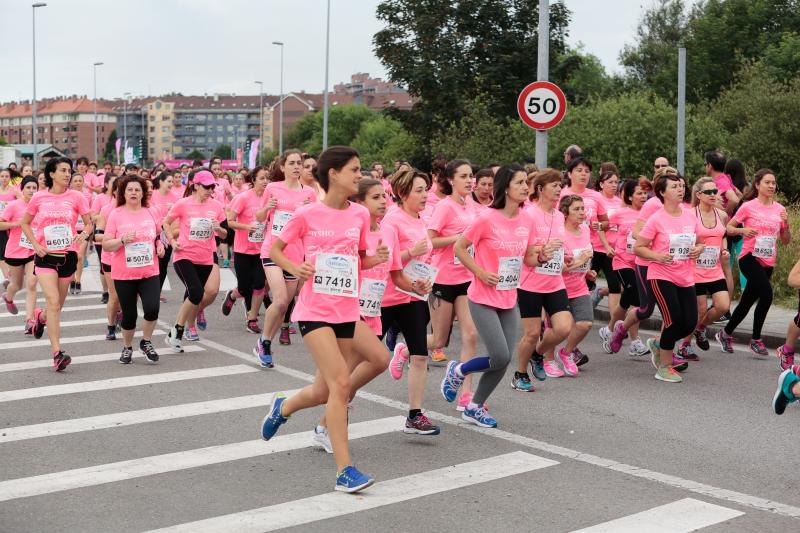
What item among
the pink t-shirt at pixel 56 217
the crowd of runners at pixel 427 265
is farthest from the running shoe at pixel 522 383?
the pink t-shirt at pixel 56 217

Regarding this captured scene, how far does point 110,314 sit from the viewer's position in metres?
12.0

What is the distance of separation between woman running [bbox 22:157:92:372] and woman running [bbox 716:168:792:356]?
6489 millimetres

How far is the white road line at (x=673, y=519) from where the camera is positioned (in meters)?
5.36

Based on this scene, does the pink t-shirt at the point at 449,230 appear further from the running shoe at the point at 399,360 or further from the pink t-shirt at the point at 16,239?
the pink t-shirt at the point at 16,239

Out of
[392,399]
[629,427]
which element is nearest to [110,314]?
[392,399]

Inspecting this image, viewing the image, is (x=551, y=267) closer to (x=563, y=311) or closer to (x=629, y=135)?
(x=563, y=311)

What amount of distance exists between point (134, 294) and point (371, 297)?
3931mm

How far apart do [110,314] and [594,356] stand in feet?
17.1

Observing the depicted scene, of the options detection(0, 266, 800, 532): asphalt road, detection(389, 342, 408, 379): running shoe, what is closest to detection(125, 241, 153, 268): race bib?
detection(0, 266, 800, 532): asphalt road

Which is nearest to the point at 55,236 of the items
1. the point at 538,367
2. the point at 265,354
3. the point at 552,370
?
the point at 265,354

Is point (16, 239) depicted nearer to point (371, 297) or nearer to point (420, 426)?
point (371, 297)

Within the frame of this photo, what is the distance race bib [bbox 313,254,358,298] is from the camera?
6238mm

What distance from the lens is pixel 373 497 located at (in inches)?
233

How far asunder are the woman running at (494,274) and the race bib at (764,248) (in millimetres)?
3874
